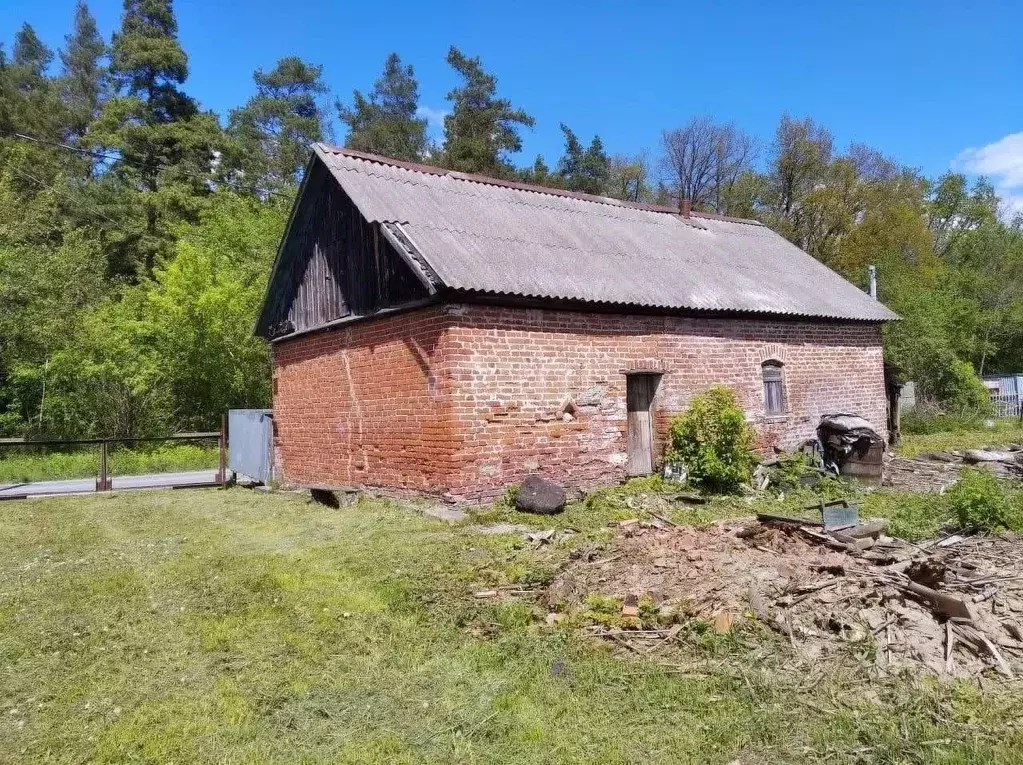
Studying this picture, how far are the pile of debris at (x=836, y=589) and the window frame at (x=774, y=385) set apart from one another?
648 centimetres

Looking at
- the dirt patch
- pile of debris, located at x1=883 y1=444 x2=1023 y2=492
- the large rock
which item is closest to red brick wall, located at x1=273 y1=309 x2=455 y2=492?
the large rock

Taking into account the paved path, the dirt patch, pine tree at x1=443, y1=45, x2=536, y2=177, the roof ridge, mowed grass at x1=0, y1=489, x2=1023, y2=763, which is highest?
pine tree at x1=443, y1=45, x2=536, y2=177

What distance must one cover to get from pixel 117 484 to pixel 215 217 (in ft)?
54.0

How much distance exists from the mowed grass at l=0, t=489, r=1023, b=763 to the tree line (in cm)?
1498

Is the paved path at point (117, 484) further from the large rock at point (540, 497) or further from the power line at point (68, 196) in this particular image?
the power line at point (68, 196)

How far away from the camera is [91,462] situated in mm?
20391

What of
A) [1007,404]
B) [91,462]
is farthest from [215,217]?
[1007,404]

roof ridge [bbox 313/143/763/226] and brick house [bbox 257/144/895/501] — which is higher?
roof ridge [bbox 313/143/763/226]

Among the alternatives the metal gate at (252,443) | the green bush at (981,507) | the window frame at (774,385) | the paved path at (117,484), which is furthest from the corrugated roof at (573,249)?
the paved path at (117,484)

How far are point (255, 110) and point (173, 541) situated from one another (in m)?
32.9

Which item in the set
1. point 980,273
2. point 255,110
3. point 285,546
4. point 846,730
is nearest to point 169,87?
point 255,110

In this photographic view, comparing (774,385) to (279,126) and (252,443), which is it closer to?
(252,443)

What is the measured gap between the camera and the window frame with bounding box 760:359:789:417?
13750 mm

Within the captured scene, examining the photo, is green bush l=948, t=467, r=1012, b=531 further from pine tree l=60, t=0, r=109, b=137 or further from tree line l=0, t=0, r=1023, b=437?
pine tree l=60, t=0, r=109, b=137
